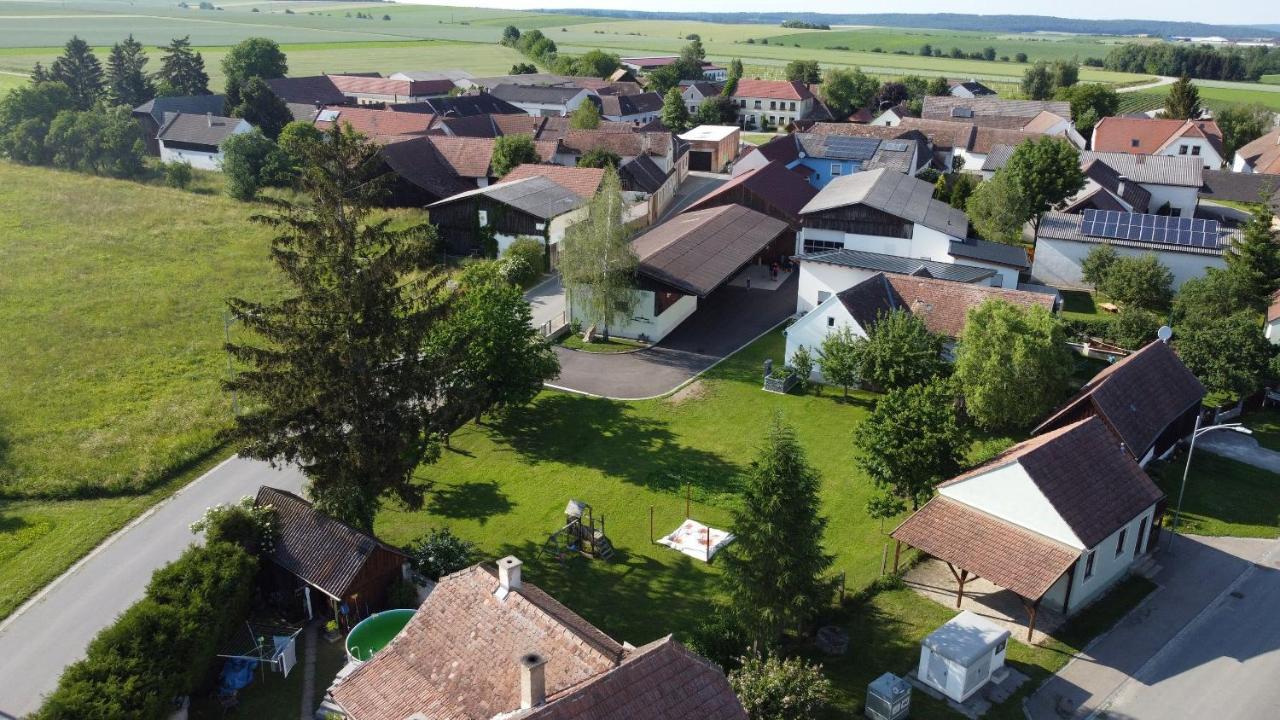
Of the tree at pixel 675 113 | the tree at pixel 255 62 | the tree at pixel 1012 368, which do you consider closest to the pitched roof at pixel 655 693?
the tree at pixel 1012 368

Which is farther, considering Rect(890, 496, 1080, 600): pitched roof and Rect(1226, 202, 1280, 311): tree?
Rect(1226, 202, 1280, 311): tree

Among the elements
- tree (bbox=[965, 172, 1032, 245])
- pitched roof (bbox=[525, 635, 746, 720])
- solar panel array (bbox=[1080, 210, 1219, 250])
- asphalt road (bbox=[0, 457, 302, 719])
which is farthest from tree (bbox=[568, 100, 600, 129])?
pitched roof (bbox=[525, 635, 746, 720])

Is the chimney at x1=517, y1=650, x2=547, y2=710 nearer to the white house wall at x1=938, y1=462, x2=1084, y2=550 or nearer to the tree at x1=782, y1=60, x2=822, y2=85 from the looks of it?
the white house wall at x1=938, y1=462, x2=1084, y2=550

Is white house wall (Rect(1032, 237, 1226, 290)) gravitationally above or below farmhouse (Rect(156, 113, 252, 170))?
below

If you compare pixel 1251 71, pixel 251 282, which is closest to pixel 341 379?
pixel 251 282

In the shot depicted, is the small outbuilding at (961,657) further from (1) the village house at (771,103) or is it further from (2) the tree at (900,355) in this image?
(1) the village house at (771,103)

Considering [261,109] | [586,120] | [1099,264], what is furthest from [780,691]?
[261,109]
